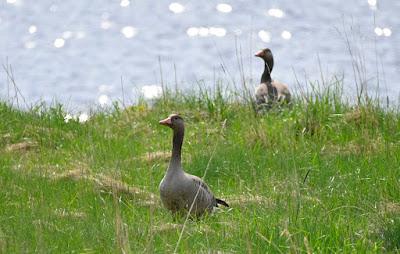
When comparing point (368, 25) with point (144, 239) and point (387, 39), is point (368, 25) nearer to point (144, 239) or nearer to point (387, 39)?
point (387, 39)

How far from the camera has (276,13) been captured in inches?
1004

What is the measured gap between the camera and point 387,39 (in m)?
22.0

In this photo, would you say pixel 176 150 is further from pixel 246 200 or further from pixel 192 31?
pixel 192 31

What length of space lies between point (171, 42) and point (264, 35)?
2.04 m

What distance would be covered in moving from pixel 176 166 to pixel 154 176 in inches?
54.2

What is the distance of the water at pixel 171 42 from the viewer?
65.6 feet

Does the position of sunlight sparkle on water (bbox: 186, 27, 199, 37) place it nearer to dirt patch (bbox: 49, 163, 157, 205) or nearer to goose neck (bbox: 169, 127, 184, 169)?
dirt patch (bbox: 49, 163, 157, 205)

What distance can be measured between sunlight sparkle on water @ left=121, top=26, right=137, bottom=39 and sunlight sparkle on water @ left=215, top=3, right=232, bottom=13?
2222 mm

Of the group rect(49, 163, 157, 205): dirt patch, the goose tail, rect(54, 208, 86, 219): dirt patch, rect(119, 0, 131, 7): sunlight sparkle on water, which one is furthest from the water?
rect(54, 208, 86, 219): dirt patch

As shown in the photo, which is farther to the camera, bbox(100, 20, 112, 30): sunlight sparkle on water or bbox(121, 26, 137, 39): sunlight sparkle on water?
bbox(100, 20, 112, 30): sunlight sparkle on water

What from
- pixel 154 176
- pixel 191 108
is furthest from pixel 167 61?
pixel 154 176

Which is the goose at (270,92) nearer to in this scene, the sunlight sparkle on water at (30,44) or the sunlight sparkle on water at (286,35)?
the sunlight sparkle on water at (286,35)

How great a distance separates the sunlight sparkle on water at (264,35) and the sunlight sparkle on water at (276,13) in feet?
5.21

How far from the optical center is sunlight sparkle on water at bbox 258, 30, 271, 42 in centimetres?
2314
